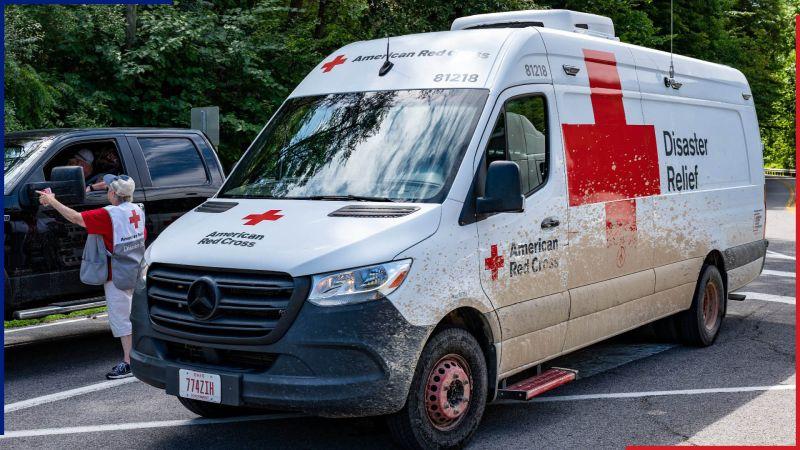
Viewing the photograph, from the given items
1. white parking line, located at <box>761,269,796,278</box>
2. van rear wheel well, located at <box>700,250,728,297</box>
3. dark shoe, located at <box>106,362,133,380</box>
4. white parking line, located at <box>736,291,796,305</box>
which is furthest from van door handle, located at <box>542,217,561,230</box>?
white parking line, located at <box>761,269,796,278</box>

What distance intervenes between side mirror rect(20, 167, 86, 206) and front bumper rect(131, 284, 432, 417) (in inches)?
127

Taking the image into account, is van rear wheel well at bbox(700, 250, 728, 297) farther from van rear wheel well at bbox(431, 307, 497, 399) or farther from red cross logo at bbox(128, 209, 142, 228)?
red cross logo at bbox(128, 209, 142, 228)

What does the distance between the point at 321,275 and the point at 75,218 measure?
3340 millimetres

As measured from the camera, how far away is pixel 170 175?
951 cm

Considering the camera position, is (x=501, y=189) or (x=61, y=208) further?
(x=61, y=208)

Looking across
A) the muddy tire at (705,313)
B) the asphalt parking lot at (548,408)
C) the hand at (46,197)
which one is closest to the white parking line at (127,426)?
the asphalt parking lot at (548,408)

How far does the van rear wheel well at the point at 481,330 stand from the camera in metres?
5.87

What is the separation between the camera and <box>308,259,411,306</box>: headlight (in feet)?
17.2

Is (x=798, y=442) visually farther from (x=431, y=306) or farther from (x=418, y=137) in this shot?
(x=418, y=137)

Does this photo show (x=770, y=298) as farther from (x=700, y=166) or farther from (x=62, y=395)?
(x=62, y=395)

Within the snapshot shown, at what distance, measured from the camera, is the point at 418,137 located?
20.3 feet

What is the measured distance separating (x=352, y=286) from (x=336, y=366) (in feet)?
1.41

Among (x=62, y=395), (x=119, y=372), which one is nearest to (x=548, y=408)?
(x=119, y=372)

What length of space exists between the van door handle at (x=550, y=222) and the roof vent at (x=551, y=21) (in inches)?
80.8
